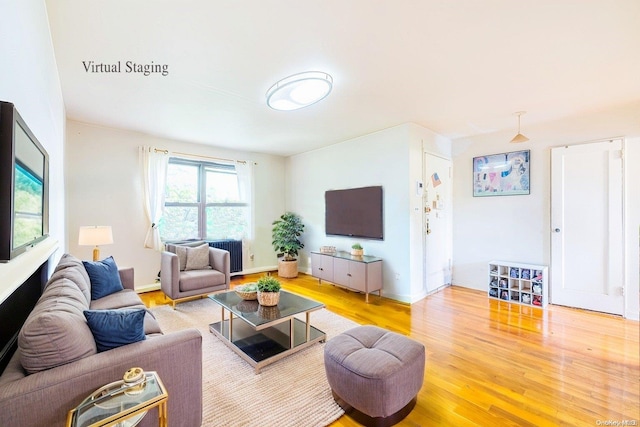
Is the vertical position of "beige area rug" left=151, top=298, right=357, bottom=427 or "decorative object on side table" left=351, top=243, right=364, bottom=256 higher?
"decorative object on side table" left=351, top=243, right=364, bottom=256

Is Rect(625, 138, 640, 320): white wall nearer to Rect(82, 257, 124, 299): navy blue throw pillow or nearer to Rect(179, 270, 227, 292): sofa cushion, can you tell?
Rect(179, 270, 227, 292): sofa cushion

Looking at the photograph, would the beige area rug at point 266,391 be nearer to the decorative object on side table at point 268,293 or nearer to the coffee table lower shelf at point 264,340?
the coffee table lower shelf at point 264,340

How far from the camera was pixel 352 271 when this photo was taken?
12.8 feet

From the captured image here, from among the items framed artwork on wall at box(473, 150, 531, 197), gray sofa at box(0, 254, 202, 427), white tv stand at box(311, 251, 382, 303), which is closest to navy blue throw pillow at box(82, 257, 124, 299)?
gray sofa at box(0, 254, 202, 427)

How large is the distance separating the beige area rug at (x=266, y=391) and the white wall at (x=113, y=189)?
2289mm

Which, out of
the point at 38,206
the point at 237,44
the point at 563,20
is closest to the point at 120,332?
the point at 38,206

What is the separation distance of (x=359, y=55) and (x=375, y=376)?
218cm

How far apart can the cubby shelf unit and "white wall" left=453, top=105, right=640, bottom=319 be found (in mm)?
238

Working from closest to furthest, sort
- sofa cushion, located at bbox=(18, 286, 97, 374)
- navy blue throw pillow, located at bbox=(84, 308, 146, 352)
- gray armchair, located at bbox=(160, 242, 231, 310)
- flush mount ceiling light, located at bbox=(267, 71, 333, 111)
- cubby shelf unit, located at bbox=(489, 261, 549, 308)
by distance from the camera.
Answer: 1. sofa cushion, located at bbox=(18, 286, 97, 374)
2. navy blue throw pillow, located at bbox=(84, 308, 146, 352)
3. flush mount ceiling light, located at bbox=(267, 71, 333, 111)
4. gray armchair, located at bbox=(160, 242, 231, 310)
5. cubby shelf unit, located at bbox=(489, 261, 549, 308)

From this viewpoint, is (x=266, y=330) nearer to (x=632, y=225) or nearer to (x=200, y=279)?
(x=200, y=279)

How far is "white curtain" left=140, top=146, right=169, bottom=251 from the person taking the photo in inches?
163

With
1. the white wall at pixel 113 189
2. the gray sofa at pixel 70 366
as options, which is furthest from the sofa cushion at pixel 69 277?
the white wall at pixel 113 189

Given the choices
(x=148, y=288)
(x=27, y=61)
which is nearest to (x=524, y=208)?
(x=27, y=61)

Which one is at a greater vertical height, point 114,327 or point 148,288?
point 114,327
